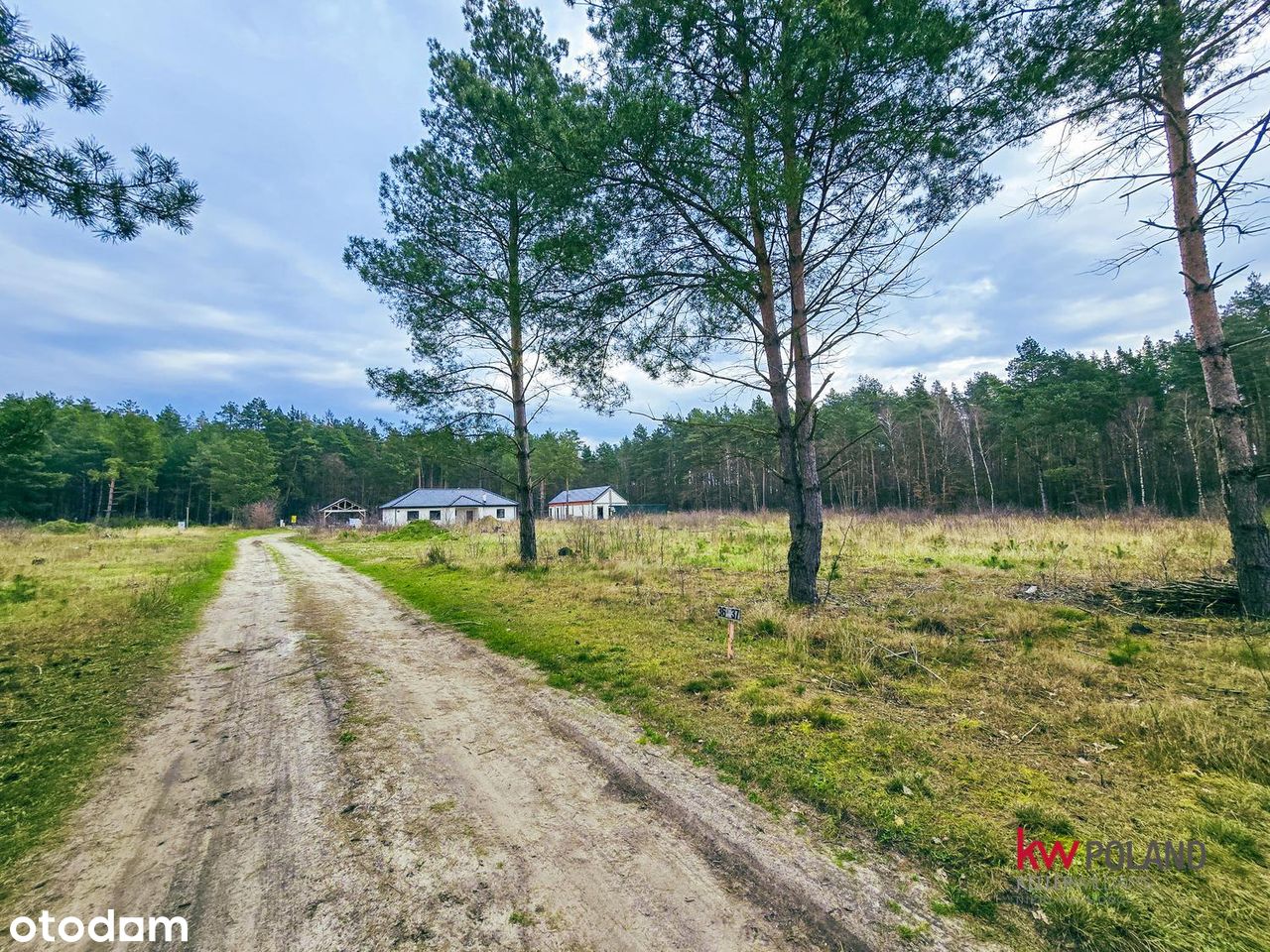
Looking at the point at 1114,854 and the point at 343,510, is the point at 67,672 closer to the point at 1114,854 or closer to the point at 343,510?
the point at 1114,854

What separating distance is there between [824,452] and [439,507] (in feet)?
117

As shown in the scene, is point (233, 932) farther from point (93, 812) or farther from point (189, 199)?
point (189, 199)

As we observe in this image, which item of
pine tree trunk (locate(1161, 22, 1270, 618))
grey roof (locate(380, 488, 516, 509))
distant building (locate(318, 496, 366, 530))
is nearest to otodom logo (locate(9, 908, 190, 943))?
pine tree trunk (locate(1161, 22, 1270, 618))

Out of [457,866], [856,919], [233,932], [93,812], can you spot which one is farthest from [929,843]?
[93,812]

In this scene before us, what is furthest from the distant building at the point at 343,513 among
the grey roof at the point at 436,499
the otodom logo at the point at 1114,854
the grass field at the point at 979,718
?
the otodom logo at the point at 1114,854

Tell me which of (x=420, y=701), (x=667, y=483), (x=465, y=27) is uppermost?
(x=465, y=27)

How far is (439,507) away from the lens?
45250 mm

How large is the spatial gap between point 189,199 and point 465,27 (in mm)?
8909

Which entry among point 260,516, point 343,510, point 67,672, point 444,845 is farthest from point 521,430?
point 343,510

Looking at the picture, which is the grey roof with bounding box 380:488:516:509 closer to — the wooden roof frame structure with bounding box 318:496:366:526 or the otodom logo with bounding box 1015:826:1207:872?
the wooden roof frame structure with bounding box 318:496:366:526

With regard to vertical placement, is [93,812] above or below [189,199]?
below

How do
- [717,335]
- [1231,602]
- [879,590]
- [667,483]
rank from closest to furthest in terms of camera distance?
[1231,602]
[717,335]
[879,590]
[667,483]

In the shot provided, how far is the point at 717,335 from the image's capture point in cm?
692

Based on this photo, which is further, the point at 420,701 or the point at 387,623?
the point at 387,623
